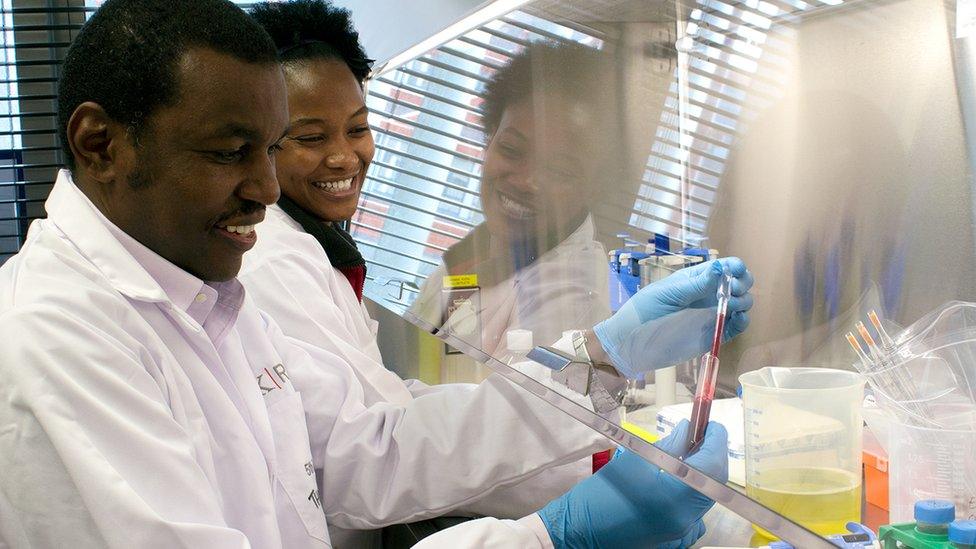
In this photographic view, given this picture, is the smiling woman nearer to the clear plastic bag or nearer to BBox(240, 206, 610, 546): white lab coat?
BBox(240, 206, 610, 546): white lab coat

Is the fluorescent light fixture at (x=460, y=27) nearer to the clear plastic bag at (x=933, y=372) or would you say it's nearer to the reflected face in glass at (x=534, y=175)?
the reflected face in glass at (x=534, y=175)

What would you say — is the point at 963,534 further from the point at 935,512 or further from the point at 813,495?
the point at 813,495

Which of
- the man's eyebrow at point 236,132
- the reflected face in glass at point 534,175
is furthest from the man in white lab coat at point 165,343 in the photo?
the reflected face in glass at point 534,175

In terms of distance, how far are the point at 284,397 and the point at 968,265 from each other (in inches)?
36.7

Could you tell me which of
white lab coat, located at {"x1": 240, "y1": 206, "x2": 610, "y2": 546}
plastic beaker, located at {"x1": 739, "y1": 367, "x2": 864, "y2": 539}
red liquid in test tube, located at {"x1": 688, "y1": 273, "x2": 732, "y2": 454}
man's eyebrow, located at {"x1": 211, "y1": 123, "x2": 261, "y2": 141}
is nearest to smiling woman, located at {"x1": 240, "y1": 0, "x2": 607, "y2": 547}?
white lab coat, located at {"x1": 240, "y1": 206, "x2": 610, "y2": 546}

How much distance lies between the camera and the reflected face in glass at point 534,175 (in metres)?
1.47

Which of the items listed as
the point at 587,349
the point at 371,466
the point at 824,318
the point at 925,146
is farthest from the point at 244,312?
the point at 925,146

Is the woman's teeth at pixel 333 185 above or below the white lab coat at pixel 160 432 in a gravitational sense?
above

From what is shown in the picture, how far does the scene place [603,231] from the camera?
139 cm

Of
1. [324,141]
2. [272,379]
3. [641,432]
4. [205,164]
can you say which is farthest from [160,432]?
[324,141]

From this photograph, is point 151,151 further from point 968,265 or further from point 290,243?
point 968,265

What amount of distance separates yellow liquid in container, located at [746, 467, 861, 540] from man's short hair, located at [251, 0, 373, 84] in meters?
1.34

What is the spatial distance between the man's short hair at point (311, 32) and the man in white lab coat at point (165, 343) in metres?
0.74

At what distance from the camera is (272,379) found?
1294 mm
